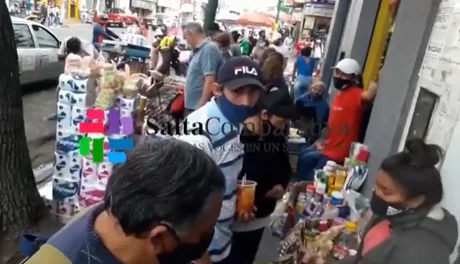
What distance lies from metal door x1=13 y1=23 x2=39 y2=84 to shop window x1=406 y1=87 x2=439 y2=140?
353 inches

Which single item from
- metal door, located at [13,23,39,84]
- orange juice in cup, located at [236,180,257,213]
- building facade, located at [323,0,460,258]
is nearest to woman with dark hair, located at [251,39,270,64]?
building facade, located at [323,0,460,258]

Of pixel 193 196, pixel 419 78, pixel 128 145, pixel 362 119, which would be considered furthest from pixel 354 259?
pixel 362 119

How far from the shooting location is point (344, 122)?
17.0 ft

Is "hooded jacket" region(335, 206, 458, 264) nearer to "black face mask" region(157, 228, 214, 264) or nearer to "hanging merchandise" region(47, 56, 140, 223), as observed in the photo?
"black face mask" region(157, 228, 214, 264)

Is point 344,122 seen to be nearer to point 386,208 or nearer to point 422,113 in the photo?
point 422,113

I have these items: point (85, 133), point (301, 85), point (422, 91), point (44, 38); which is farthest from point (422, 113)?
point (44, 38)

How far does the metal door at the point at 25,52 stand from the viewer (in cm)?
1061

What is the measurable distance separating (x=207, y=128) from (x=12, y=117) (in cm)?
240

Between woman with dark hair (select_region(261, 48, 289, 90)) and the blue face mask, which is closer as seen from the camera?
the blue face mask

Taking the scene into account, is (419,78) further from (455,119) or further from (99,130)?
(99,130)

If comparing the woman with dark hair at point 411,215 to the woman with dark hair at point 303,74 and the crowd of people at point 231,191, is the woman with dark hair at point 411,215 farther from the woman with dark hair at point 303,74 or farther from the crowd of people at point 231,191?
the woman with dark hair at point 303,74

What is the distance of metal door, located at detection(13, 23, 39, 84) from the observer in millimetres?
10609

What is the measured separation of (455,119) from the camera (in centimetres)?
296

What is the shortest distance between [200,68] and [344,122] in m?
1.86
